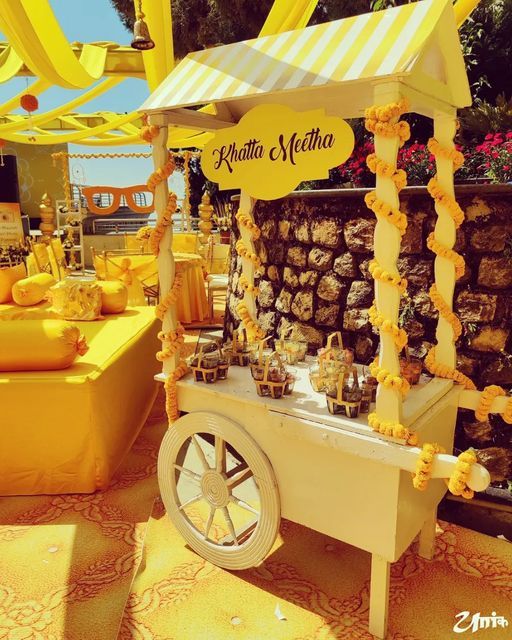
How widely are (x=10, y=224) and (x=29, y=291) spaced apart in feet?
17.4

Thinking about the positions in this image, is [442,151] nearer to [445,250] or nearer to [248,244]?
[445,250]

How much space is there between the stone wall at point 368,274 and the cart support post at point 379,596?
3.97 ft

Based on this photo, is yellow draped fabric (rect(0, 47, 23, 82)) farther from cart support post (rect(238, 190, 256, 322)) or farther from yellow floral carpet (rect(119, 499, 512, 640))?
yellow floral carpet (rect(119, 499, 512, 640))

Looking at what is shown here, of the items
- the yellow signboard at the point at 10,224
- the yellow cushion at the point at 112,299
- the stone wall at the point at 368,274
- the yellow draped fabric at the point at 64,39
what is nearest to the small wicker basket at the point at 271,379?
the stone wall at the point at 368,274

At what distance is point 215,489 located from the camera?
6.77 ft

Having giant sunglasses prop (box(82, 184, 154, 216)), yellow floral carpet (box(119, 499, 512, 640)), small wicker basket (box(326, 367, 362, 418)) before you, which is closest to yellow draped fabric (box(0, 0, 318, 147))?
small wicker basket (box(326, 367, 362, 418))

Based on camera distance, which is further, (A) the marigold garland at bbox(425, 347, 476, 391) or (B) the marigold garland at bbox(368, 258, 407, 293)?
(A) the marigold garland at bbox(425, 347, 476, 391)

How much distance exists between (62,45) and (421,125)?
4.19 meters

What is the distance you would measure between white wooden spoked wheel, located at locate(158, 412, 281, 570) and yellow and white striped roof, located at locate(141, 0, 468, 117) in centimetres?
119

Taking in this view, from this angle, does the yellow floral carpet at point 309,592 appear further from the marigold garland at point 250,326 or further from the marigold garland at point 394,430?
the marigold garland at point 250,326

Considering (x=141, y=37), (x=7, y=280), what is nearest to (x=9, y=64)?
(x=7, y=280)

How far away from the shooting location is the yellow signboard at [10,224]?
8.96 metres

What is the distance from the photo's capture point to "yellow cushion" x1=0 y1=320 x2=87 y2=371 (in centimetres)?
257

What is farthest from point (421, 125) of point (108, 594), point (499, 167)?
point (108, 594)
